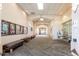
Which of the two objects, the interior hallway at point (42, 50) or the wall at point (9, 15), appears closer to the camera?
the interior hallway at point (42, 50)

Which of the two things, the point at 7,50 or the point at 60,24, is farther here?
the point at 60,24

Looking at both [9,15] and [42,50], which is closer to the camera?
[9,15]

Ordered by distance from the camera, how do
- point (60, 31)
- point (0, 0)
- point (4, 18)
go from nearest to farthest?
1. point (0, 0)
2. point (4, 18)
3. point (60, 31)

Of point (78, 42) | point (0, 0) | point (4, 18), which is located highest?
point (0, 0)

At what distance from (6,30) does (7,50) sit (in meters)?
1.04

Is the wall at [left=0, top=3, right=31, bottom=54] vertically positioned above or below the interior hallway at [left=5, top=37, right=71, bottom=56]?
above

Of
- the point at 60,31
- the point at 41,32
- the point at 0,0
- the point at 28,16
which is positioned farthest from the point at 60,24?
the point at 41,32

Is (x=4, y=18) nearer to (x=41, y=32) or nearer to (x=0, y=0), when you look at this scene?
(x=0, y=0)

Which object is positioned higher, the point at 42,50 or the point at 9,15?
the point at 9,15

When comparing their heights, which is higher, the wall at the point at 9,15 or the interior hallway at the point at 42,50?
the wall at the point at 9,15

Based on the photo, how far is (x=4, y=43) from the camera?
19.9 feet

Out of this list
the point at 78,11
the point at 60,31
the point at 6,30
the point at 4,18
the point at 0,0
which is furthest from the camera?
the point at 60,31

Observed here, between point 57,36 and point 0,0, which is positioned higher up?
point 0,0

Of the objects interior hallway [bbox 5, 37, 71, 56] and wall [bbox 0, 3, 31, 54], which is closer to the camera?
interior hallway [bbox 5, 37, 71, 56]
